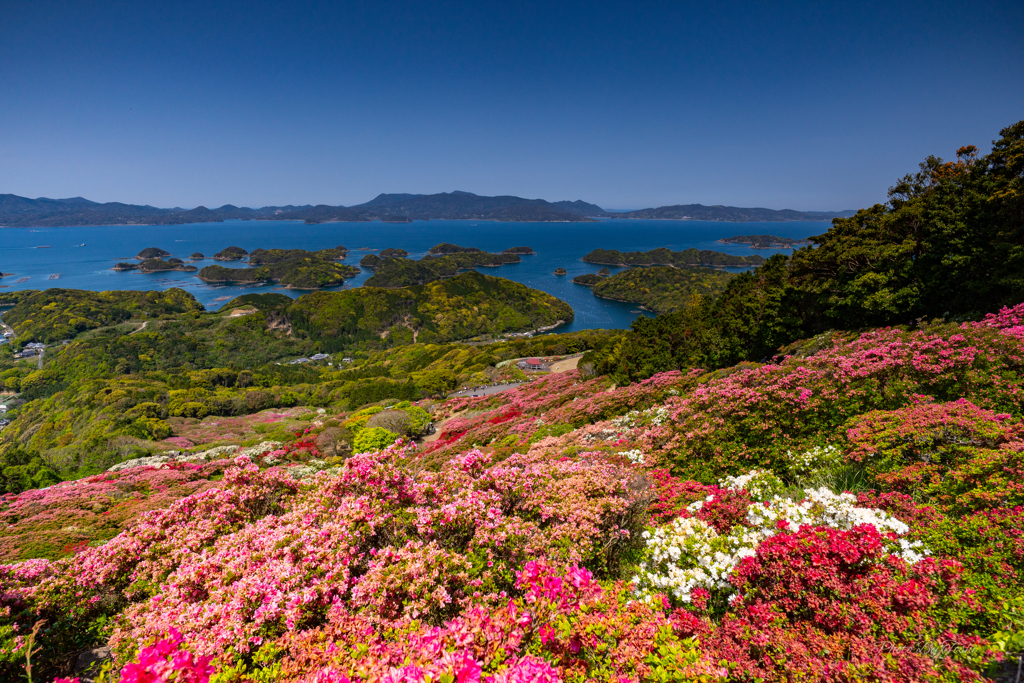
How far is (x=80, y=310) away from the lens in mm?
116812

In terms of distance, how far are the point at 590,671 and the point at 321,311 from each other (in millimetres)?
132825

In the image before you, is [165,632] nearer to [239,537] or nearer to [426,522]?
[239,537]

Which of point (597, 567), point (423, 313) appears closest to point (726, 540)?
point (597, 567)

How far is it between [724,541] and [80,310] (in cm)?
17334

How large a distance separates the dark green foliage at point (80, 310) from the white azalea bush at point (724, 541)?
522 ft

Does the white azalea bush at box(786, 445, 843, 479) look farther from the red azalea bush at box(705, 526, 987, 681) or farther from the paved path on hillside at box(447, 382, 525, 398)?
the paved path on hillside at box(447, 382, 525, 398)

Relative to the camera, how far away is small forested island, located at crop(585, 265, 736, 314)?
144125 mm

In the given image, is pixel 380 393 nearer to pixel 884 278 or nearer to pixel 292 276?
pixel 884 278

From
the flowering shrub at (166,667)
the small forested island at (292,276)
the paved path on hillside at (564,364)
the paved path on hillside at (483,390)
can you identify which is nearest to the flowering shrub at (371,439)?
the flowering shrub at (166,667)

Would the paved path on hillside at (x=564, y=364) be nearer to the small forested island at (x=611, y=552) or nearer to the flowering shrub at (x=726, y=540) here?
the small forested island at (x=611, y=552)

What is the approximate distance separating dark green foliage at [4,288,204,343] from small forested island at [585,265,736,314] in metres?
149

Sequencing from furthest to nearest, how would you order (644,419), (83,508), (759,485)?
1. (644,419)
2. (83,508)
3. (759,485)

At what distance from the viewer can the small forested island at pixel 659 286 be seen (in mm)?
144125

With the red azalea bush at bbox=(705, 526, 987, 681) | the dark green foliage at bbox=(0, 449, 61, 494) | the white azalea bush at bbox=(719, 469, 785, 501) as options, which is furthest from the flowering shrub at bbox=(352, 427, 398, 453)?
the red azalea bush at bbox=(705, 526, 987, 681)
